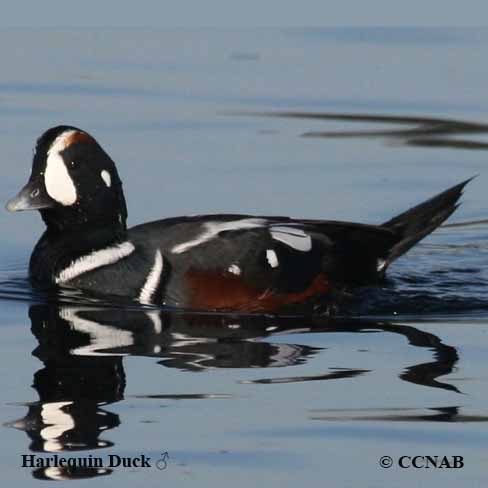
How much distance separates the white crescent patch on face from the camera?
9.74m

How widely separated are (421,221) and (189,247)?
1.59m

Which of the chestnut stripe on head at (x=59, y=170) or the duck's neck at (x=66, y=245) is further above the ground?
the chestnut stripe on head at (x=59, y=170)

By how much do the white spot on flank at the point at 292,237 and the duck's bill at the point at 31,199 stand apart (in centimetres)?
136

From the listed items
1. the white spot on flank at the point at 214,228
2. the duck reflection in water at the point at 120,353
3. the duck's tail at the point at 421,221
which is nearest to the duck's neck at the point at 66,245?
the duck reflection in water at the point at 120,353

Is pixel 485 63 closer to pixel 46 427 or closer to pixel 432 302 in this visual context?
pixel 432 302

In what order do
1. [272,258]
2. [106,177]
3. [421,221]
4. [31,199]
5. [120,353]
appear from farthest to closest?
1. [421,221]
2. [106,177]
3. [31,199]
4. [272,258]
5. [120,353]

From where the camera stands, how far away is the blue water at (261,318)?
6.81m

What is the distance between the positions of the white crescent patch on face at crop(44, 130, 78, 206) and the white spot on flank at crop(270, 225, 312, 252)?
1261 mm

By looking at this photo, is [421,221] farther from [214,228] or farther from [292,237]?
[214,228]

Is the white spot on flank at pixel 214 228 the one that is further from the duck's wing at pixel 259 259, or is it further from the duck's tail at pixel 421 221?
the duck's tail at pixel 421 221

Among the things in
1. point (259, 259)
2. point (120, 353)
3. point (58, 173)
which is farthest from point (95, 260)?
point (120, 353)

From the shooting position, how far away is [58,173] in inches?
384

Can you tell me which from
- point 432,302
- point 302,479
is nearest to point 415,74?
point 432,302

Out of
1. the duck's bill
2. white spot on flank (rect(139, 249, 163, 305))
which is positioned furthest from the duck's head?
white spot on flank (rect(139, 249, 163, 305))
